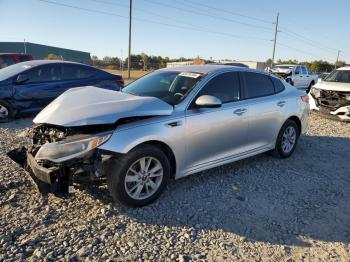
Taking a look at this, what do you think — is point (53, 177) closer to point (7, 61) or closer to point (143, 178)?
point (143, 178)

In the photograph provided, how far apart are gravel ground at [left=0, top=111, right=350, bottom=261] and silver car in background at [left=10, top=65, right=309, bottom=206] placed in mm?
323

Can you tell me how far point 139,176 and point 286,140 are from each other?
327 cm

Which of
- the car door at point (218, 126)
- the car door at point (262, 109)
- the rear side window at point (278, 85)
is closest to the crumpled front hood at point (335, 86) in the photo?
the rear side window at point (278, 85)

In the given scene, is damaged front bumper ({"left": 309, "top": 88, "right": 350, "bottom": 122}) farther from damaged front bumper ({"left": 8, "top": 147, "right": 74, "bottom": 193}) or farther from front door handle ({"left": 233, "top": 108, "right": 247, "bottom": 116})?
damaged front bumper ({"left": 8, "top": 147, "right": 74, "bottom": 193})

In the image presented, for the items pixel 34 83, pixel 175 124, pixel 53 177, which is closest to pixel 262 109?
pixel 175 124

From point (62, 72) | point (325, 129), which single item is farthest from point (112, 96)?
point (325, 129)

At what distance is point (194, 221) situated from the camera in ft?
12.5

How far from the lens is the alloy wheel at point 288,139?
6064mm

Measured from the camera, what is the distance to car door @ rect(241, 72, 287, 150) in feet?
Result: 17.3

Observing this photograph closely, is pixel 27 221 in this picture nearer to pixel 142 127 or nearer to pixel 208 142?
pixel 142 127

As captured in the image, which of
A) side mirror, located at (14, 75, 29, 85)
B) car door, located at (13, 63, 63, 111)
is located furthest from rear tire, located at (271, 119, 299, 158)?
side mirror, located at (14, 75, 29, 85)

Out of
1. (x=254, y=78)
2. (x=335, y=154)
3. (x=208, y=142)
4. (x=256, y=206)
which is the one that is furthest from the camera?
(x=335, y=154)

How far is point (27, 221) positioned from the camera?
3.61 meters

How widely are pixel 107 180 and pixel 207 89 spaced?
1861mm
